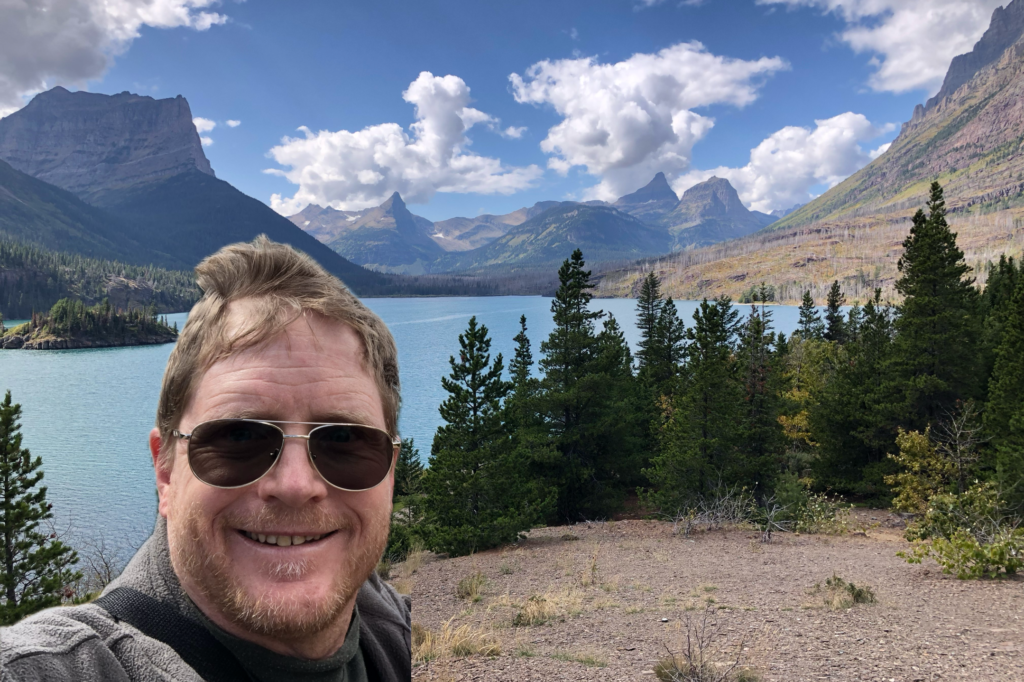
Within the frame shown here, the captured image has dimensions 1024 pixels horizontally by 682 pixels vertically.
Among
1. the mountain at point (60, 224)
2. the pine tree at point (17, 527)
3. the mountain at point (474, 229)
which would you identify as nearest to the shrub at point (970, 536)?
the pine tree at point (17, 527)

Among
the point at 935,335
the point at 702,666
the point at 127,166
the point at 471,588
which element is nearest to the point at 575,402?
the point at 935,335

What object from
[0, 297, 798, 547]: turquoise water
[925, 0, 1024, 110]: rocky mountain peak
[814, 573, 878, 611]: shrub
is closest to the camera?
[0, 297, 798, 547]: turquoise water

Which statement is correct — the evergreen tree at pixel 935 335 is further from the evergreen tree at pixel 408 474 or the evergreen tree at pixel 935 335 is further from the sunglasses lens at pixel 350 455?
the sunglasses lens at pixel 350 455

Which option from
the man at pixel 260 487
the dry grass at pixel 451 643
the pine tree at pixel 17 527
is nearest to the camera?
the man at pixel 260 487

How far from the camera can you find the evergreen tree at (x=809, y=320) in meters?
27.8

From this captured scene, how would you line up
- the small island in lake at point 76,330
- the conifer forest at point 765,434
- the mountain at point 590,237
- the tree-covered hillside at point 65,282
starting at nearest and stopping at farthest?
the small island in lake at point 76,330
the tree-covered hillside at point 65,282
the conifer forest at point 765,434
the mountain at point 590,237

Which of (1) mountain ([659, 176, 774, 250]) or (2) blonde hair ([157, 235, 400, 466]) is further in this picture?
(1) mountain ([659, 176, 774, 250])

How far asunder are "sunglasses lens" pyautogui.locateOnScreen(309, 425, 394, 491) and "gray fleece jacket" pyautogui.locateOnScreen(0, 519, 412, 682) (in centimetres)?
21

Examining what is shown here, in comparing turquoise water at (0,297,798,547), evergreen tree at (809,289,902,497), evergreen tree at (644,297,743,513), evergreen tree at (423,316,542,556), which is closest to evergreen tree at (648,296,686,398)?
evergreen tree at (644,297,743,513)

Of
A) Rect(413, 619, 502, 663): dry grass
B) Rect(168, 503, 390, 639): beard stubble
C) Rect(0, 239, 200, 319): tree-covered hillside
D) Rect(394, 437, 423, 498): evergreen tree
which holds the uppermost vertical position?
Rect(0, 239, 200, 319): tree-covered hillside

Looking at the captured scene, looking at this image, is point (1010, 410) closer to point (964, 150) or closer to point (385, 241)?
point (964, 150)

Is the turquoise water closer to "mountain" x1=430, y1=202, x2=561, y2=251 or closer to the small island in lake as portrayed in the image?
the small island in lake

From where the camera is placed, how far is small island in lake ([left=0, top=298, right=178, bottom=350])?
5.38m

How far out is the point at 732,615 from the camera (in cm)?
461
